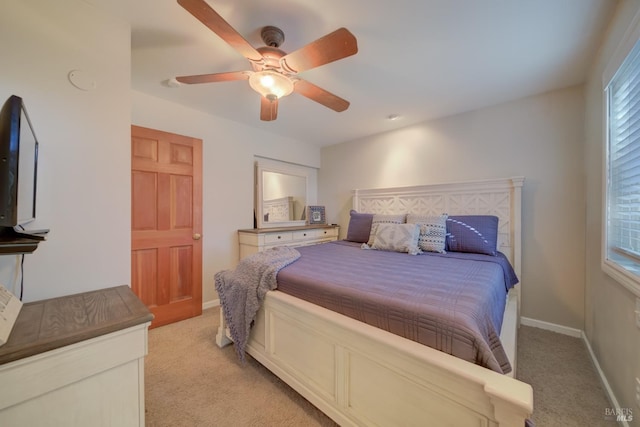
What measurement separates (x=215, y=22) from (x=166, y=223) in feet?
6.69

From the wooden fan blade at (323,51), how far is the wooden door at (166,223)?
5.74 ft

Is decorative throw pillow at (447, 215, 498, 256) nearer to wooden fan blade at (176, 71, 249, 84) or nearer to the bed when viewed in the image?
the bed

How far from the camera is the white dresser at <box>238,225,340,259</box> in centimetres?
302

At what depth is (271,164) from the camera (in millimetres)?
3707

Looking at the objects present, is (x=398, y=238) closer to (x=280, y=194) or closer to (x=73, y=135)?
(x=280, y=194)

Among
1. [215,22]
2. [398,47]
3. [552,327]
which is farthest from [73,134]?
[552,327]

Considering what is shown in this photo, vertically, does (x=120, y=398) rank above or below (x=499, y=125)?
below

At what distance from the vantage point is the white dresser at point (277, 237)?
3021mm

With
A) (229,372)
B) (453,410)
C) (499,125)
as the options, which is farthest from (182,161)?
(499,125)

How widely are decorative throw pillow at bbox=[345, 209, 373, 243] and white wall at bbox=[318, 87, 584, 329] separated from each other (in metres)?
1.05

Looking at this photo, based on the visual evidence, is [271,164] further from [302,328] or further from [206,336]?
Result: [302,328]

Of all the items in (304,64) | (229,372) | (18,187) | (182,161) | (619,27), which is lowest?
(229,372)

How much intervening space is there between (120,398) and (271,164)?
3.13 metres

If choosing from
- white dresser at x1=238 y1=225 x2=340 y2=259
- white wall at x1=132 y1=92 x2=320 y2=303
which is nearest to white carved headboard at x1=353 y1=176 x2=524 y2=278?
white dresser at x1=238 y1=225 x2=340 y2=259
